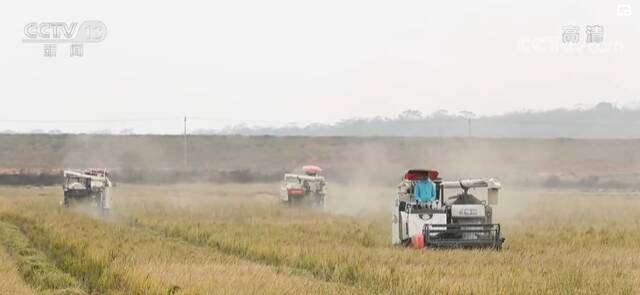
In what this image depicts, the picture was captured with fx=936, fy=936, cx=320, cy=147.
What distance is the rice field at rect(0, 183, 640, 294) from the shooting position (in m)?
19.4

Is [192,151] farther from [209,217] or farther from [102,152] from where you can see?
[209,217]

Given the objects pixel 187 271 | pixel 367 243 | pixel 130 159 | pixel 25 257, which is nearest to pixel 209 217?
pixel 367 243

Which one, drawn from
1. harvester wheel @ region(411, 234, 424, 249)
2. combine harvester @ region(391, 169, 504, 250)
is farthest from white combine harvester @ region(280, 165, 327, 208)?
harvester wheel @ region(411, 234, 424, 249)

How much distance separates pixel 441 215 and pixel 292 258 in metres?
7.06

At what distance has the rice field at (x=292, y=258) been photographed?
765 inches

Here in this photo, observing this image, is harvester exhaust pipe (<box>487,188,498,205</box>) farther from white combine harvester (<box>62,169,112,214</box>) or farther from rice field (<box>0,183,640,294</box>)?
white combine harvester (<box>62,169,112,214</box>)

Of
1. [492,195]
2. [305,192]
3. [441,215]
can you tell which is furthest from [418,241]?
[305,192]

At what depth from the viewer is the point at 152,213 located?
2067 inches

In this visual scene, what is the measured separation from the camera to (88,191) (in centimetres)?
A: 5747

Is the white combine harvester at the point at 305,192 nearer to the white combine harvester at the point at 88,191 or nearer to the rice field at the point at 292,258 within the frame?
the white combine harvester at the point at 88,191

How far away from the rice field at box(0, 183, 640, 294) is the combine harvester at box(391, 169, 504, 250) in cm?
83

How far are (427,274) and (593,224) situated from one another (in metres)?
25.5

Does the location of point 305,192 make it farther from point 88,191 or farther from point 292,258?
point 292,258

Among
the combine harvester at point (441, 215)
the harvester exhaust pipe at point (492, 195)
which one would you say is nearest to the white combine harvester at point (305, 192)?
the combine harvester at point (441, 215)
